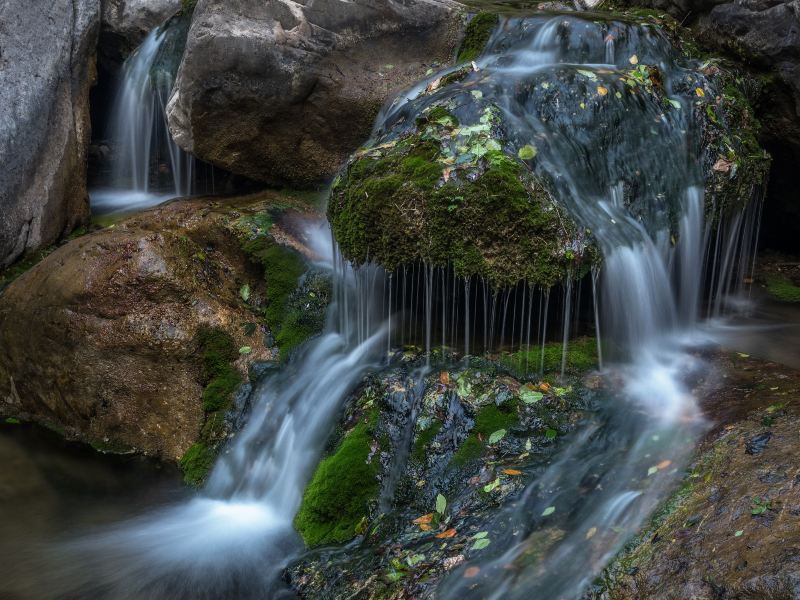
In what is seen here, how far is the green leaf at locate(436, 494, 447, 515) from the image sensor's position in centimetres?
398

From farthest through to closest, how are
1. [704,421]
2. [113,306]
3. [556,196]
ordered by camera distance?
[113,306]
[556,196]
[704,421]

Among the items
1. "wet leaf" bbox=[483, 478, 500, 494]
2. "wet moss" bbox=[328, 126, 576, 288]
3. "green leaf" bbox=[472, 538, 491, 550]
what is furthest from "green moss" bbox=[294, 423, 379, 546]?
"wet moss" bbox=[328, 126, 576, 288]

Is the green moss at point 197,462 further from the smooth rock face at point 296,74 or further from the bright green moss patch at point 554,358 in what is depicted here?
the smooth rock face at point 296,74

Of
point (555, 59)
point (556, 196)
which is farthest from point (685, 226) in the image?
point (555, 59)

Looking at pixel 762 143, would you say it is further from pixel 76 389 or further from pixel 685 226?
pixel 76 389

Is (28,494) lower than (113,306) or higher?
lower

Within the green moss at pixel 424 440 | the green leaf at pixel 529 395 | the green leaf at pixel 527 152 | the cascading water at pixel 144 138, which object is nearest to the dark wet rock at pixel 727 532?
the green leaf at pixel 529 395

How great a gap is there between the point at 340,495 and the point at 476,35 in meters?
5.14

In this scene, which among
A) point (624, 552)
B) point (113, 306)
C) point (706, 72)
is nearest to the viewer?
point (624, 552)

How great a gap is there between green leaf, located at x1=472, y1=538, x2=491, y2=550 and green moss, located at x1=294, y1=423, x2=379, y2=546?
3.07 feet

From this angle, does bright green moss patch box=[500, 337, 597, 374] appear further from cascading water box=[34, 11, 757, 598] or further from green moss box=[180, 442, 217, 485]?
green moss box=[180, 442, 217, 485]

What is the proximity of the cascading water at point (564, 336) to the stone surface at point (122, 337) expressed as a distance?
0.74m

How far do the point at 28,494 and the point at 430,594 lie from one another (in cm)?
345

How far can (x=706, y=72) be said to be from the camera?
6465mm
